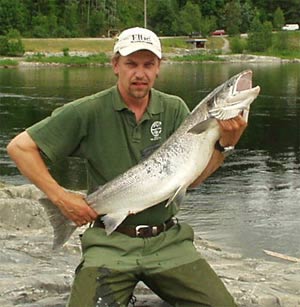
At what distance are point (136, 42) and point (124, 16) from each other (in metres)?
132

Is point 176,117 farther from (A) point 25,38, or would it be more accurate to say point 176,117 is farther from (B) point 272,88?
(A) point 25,38

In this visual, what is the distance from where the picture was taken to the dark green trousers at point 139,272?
5008 millimetres

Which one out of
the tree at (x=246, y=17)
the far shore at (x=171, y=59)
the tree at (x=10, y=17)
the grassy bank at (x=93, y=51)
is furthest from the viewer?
the tree at (x=246, y=17)

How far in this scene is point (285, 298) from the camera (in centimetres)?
603

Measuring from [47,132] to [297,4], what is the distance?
496 ft

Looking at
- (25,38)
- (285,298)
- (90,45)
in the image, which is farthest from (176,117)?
(25,38)

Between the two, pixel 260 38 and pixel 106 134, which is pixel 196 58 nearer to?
pixel 260 38

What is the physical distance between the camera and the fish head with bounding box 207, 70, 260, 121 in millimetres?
4840

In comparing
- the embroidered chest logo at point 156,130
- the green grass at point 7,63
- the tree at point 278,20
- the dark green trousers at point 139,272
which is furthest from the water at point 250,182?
the tree at point 278,20

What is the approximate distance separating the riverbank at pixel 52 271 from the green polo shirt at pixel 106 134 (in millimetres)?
1091

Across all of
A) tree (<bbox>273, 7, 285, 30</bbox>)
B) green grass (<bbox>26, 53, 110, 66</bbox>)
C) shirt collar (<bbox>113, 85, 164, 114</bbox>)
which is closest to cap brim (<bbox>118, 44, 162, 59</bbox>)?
shirt collar (<bbox>113, 85, 164, 114</bbox>)

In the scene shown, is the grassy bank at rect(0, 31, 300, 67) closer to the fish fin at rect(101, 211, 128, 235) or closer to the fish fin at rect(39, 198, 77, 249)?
the fish fin at rect(39, 198, 77, 249)

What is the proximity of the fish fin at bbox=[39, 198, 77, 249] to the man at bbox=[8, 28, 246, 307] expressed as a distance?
72 millimetres

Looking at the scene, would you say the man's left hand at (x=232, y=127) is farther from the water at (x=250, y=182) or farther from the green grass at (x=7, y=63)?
the green grass at (x=7, y=63)
